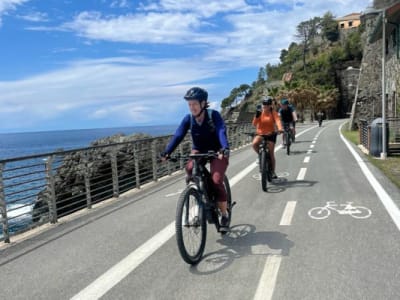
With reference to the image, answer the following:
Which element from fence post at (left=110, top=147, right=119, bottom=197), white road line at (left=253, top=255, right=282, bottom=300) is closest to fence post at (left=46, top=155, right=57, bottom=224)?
fence post at (left=110, top=147, right=119, bottom=197)

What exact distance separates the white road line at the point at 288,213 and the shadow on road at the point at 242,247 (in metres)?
0.54

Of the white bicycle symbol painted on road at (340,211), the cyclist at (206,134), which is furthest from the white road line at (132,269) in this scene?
the white bicycle symbol painted on road at (340,211)

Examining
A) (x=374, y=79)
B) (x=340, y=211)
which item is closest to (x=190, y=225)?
(x=340, y=211)

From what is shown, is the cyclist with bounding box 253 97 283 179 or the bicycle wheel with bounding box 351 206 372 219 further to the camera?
the cyclist with bounding box 253 97 283 179

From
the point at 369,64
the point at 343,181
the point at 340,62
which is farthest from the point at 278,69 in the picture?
the point at 343,181

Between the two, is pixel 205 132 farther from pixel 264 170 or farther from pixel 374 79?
pixel 374 79

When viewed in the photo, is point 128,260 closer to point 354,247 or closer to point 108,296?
point 108,296

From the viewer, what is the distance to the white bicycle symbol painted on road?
6.91 meters

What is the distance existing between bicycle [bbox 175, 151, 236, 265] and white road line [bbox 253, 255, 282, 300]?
0.83 m

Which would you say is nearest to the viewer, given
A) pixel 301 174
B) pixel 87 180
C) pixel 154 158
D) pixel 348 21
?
pixel 87 180

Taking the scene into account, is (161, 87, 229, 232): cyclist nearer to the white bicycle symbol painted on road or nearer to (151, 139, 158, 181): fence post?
the white bicycle symbol painted on road

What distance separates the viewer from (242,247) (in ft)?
18.0

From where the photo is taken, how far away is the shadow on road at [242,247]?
4.88 m

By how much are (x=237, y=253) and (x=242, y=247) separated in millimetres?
265
